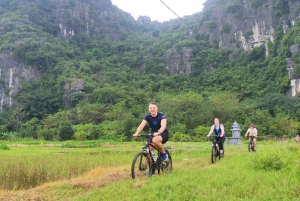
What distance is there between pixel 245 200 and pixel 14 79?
74305mm

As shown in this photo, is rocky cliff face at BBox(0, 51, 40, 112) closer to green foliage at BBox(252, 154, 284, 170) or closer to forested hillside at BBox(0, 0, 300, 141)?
forested hillside at BBox(0, 0, 300, 141)

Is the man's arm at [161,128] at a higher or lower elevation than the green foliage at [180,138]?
higher

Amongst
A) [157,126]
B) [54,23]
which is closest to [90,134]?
[157,126]

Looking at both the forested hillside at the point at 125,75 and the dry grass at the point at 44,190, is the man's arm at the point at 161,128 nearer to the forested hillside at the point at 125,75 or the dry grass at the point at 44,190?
the dry grass at the point at 44,190

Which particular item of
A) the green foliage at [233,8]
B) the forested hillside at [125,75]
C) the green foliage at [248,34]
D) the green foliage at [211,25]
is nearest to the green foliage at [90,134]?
the forested hillside at [125,75]

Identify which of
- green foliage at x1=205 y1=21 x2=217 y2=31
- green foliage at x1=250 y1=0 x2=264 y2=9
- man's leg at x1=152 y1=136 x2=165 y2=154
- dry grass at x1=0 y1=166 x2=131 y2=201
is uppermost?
green foliage at x1=250 y1=0 x2=264 y2=9

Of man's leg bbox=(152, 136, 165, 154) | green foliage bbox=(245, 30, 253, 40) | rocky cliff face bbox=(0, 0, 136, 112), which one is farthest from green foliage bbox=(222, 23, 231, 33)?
man's leg bbox=(152, 136, 165, 154)

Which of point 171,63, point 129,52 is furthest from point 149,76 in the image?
point 129,52

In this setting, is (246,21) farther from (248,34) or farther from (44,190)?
(44,190)

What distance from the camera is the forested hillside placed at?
40.5 m

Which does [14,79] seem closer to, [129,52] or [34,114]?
[34,114]

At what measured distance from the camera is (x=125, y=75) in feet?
261

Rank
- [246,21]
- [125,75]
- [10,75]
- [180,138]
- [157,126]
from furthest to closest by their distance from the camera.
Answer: [125,75], [246,21], [10,75], [180,138], [157,126]

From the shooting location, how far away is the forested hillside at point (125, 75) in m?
40.5
